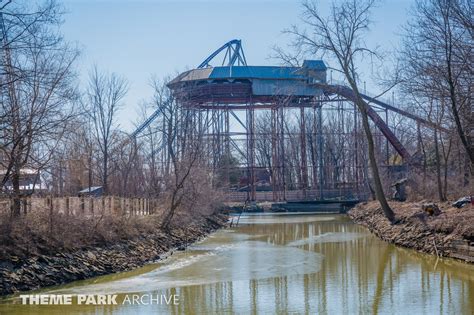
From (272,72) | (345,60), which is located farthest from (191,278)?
(272,72)

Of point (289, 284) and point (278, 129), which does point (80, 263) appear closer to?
point (289, 284)

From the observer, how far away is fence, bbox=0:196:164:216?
20.8 metres

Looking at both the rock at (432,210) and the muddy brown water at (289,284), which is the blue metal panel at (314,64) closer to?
the rock at (432,210)

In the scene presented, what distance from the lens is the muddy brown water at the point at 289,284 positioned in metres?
14.7

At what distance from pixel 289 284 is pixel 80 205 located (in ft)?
31.4

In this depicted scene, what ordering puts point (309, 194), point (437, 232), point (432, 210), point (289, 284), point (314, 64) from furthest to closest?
1. point (309, 194)
2. point (314, 64)
3. point (432, 210)
4. point (437, 232)
5. point (289, 284)

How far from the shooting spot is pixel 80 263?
64.6ft

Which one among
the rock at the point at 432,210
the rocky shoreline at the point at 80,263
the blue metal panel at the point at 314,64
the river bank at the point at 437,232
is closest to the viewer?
the rocky shoreline at the point at 80,263

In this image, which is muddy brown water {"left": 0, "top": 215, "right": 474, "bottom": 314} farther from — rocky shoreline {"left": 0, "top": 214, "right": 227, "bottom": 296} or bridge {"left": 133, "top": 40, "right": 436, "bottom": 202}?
bridge {"left": 133, "top": 40, "right": 436, "bottom": 202}

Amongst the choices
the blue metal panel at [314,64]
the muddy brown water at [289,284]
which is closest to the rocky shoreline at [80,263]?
the muddy brown water at [289,284]

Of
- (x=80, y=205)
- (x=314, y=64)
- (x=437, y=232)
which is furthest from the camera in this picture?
(x=314, y=64)

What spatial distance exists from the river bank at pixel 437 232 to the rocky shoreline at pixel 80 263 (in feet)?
31.9

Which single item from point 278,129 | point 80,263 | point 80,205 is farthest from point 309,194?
point 80,263

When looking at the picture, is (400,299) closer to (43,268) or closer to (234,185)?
(43,268)
